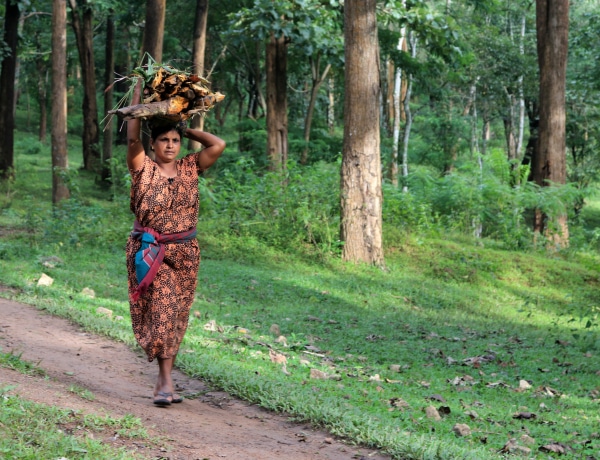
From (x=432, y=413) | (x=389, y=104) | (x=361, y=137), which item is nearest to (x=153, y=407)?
(x=432, y=413)

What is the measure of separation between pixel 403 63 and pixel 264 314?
1322 cm

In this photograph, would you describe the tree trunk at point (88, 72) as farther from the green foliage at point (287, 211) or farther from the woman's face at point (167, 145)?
the woman's face at point (167, 145)

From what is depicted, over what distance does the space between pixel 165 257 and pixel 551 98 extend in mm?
13092

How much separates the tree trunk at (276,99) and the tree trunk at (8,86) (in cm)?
772

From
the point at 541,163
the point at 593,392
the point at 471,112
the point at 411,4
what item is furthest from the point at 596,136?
the point at 593,392

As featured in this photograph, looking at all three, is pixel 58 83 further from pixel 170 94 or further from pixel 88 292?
pixel 170 94

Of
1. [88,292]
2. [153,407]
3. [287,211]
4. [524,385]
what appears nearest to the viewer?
[153,407]

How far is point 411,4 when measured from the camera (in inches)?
624

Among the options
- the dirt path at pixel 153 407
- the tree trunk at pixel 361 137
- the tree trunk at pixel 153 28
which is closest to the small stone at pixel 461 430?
the dirt path at pixel 153 407

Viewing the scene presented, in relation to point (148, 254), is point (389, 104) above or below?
above

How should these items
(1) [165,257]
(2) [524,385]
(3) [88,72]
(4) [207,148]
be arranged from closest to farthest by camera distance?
(1) [165,257]
(4) [207,148]
(2) [524,385]
(3) [88,72]

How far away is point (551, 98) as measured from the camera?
16891 mm

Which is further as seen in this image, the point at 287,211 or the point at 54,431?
the point at 287,211

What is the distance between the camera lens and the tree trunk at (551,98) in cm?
1662
